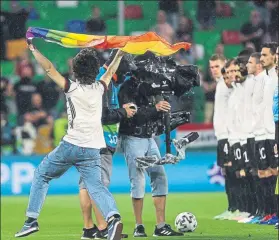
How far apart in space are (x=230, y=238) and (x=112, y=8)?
1331 centimetres

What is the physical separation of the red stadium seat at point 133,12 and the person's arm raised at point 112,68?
43.2ft

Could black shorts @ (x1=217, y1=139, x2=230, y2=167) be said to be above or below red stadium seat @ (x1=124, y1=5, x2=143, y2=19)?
below

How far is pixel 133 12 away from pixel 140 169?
1257cm

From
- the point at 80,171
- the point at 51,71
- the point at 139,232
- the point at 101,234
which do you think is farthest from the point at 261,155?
the point at 51,71

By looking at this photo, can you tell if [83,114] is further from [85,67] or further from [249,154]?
[249,154]

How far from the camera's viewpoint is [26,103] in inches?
870

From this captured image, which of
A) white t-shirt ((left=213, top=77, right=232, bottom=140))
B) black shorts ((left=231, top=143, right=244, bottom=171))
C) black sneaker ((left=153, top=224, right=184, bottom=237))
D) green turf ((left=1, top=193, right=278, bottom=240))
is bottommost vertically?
green turf ((left=1, top=193, right=278, bottom=240))

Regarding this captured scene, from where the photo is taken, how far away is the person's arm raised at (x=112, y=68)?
11.1 meters

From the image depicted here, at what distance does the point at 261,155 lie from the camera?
13.7 metres

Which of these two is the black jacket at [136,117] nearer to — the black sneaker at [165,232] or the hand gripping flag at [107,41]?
the hand gripping flag at [107,41]

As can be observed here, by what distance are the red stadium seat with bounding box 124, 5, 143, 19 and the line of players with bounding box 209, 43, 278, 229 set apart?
9495 millimetres

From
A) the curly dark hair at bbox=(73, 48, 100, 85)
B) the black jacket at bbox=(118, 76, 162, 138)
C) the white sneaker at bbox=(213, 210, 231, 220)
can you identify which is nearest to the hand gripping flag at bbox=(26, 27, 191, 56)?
the curly dark hair at bbox=(73, 48, 100, 85)

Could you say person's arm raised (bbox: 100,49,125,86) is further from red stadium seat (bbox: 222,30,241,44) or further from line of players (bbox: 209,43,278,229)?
red stadium seat (bbox: 222,30,241,44)

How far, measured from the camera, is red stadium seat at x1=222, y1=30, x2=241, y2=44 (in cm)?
2450
